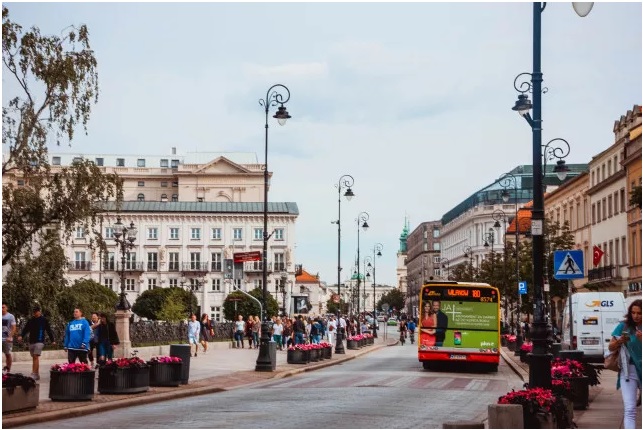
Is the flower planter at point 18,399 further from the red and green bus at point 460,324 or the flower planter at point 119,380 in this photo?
the red and green bus at point 460,324

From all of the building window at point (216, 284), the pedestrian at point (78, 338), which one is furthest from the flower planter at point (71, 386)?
the building window at point (216, 284)

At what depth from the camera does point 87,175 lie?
29625 mm

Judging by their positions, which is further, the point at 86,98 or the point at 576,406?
the point at 86,98

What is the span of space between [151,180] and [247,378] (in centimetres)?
13041

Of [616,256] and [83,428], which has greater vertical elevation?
[616,256]

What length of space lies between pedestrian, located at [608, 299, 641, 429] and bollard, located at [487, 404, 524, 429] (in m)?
1.39

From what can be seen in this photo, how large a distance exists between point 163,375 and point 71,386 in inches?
184

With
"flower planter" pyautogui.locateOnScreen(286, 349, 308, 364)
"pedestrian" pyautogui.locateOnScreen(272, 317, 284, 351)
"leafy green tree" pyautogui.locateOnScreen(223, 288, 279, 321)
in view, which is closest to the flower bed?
"flower planter" pyautogui.locateOnScreen(286, 349, 308, 364)

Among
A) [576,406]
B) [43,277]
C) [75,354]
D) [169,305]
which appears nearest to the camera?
[576,406]

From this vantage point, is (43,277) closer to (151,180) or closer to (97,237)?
(97,237)

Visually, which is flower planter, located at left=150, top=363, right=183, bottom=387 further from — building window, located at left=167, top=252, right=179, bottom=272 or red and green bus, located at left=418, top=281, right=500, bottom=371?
building window, located at left=167, top=252, right=179, bottom=272

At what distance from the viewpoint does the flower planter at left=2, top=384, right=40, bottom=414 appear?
17.2 m

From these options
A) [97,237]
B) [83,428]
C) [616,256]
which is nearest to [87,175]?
[97,237]

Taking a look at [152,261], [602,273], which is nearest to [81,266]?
[152,261]
